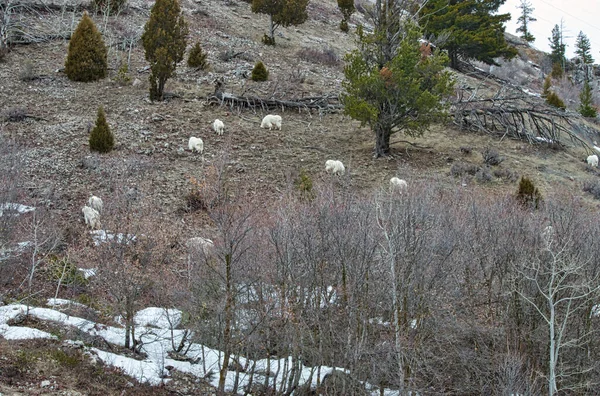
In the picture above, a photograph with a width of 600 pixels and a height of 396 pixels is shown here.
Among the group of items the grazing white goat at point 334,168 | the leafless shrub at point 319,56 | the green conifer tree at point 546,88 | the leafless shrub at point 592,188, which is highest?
the green conifer tree at point 546,88

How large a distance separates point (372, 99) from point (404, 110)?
102cm

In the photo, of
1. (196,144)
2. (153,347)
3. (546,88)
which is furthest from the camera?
(546,88)

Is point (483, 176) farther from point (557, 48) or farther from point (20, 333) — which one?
point (557, 48)

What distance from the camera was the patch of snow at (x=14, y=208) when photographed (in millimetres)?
10977

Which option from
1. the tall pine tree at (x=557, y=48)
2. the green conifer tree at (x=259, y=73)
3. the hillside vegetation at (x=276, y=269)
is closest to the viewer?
the hillside vegetation at (x=276, y=269)

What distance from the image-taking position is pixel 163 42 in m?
18.5

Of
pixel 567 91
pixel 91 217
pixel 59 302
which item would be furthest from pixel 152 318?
pixel 567 91

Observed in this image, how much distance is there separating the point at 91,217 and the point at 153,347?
12.2ft

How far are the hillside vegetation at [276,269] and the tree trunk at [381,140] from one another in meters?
0.49

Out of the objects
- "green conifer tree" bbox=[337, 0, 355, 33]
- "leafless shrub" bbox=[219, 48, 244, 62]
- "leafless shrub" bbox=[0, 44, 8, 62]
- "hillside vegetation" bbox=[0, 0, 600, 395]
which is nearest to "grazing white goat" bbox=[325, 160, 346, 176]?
"hillside vegetation" bbox=[0, 0, 600, 395]

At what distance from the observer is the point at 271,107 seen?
1983 cm

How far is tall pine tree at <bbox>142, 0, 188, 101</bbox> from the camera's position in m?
18.1

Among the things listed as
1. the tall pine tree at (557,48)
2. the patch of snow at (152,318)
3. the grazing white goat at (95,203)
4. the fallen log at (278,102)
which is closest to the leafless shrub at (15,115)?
the grazing white goat at (95,203)

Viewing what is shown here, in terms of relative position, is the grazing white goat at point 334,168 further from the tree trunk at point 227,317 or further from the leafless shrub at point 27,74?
the leafless shrub at point 27,74
